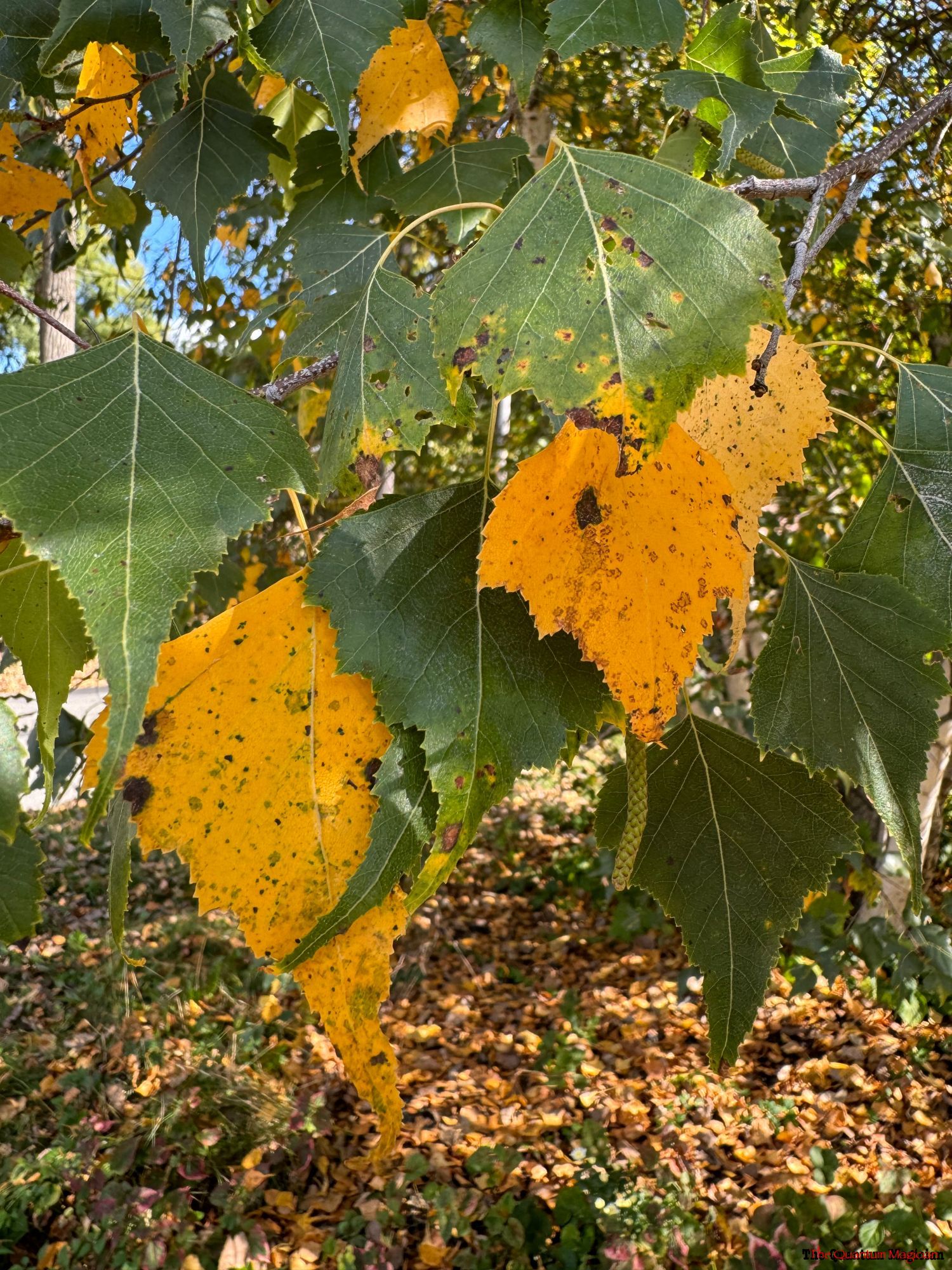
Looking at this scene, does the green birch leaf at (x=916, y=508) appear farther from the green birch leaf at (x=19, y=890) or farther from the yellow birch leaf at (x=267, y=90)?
the yellow birch leaf at (x=267, y=90)

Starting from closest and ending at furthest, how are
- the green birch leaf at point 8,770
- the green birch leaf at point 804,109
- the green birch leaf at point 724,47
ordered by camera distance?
the green birch leaf at point 8,770, the green birch leaf at point 724,47, the green birch leaf at point 804,109

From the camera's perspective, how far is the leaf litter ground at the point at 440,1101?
288 cm

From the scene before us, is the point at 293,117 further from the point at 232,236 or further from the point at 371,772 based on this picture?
the point at 232,236

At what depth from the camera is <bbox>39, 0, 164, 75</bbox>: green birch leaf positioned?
0.84 meters

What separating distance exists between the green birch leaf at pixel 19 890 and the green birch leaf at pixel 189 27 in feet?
2.03

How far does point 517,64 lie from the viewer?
0.99 meters

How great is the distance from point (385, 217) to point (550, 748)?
1.12 m

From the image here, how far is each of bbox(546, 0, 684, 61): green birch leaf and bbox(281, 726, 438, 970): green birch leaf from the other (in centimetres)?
61

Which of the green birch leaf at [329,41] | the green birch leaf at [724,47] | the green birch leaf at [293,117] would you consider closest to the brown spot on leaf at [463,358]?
the green birch leaf at [329,41]

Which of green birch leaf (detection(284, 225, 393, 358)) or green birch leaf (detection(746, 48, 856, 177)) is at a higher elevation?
green birch leaf (detection(746, 48, 856, 177))

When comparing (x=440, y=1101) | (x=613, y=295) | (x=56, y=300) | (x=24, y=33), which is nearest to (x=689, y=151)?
(x=613, y=295)

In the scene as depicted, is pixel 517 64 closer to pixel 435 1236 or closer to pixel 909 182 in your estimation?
pixel 909 182

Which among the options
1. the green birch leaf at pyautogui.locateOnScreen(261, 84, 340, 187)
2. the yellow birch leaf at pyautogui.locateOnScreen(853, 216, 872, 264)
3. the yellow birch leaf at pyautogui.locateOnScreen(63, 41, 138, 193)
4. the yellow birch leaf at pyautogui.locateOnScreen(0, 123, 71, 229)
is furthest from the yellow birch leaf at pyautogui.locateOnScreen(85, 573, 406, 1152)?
the yellow birch leaf at pyautogui.locateOnScreen(853, 216, 872, 264)

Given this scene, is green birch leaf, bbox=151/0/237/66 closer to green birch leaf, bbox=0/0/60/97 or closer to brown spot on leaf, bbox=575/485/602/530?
green birch leaf, bbox=0/0/60/97
